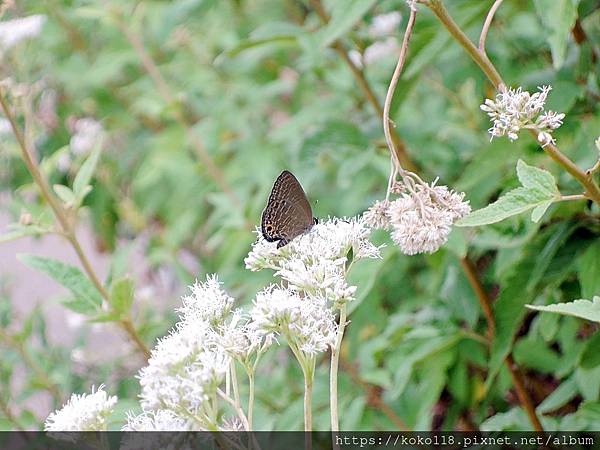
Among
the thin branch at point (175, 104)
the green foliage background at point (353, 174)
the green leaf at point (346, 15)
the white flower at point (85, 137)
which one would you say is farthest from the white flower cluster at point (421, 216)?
the white flower at point (85, 137)

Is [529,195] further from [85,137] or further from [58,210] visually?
[85,137]

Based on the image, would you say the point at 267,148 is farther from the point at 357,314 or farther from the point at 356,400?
the point at 356,400

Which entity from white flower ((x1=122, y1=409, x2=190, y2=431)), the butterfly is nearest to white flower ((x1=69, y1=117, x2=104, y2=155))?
the butterfly

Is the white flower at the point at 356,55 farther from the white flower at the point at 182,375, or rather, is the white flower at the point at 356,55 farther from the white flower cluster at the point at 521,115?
the white flower at the point at 182,375

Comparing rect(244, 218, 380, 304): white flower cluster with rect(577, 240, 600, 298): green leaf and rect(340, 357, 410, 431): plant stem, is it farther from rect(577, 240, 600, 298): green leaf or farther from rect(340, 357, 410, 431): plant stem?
rect(340, 357, 410, 431): plant stem

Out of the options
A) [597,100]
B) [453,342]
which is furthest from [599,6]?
[453,342]
